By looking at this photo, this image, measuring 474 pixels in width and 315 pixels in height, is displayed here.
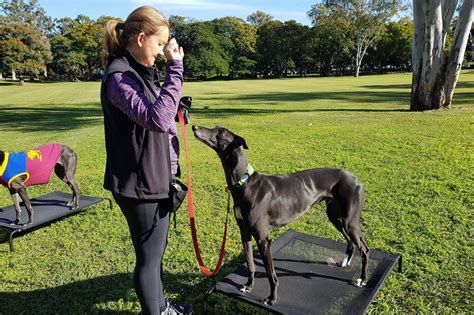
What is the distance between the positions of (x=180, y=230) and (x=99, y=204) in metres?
1.82

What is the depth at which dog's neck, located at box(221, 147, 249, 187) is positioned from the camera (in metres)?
3.11

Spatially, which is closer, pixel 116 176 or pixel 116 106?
pixel 116 106

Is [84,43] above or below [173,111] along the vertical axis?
above

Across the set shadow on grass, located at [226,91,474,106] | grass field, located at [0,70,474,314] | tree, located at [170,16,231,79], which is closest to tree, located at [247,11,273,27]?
tree, located at [170,16,231,79]

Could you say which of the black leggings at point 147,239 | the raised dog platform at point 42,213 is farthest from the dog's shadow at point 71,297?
the raised dog platform at point 42,213

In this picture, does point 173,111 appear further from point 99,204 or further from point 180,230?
point 99,204

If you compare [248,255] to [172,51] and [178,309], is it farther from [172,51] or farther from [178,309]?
[172,51]

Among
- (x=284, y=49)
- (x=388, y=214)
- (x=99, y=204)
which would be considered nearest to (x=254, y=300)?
(x=388, y=214)

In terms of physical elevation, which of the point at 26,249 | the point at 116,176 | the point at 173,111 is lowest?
the point at 26,249

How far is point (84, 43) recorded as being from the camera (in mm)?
65250

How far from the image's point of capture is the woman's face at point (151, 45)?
236 cm

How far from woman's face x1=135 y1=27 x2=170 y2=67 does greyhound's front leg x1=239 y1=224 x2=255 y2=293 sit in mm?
1652

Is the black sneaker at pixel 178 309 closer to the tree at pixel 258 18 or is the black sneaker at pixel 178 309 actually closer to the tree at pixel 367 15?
the tree at pixel 367 15

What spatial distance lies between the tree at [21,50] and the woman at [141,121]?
5722 cm
